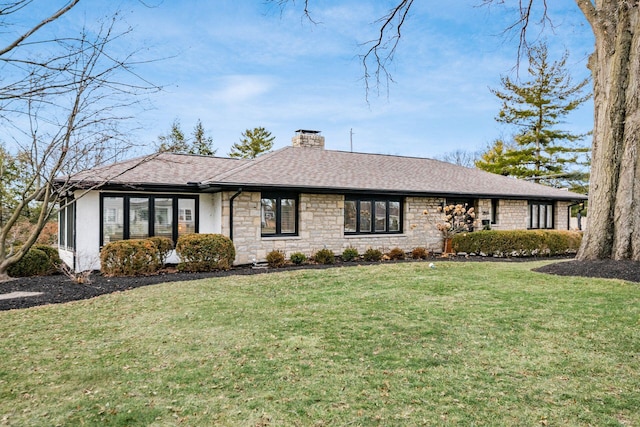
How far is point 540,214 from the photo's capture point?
19.2 metres

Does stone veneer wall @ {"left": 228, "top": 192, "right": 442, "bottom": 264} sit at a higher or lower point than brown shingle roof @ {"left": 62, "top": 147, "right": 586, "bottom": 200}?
lower

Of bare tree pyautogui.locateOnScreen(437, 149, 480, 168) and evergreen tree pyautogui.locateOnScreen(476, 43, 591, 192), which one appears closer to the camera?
evergreen tree pyautogui.locateOnScreen(476, 43, 591, 192)

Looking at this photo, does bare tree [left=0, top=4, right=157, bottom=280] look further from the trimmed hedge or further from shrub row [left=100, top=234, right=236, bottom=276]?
the trimmed hedge

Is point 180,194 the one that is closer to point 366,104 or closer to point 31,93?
point 366,104

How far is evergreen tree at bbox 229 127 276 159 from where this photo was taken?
3962cm

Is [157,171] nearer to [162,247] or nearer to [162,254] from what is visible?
[162,247]

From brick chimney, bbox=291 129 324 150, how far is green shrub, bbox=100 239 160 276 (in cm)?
950

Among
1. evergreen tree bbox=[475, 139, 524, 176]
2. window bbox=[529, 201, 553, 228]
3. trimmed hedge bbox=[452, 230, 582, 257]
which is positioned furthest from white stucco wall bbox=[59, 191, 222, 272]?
evergreen tree bbox=[475, 139, 524, 176]

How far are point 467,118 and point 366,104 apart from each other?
64.4ft

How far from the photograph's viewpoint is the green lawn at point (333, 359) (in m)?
3.34

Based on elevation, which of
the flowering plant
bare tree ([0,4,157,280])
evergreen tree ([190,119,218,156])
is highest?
evergreen tree ([190,119,218,156])

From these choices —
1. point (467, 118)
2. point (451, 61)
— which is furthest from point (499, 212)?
point (467, 118)

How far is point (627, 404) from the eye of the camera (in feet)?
11.3

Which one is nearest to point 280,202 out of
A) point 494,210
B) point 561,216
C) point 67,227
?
point 67,227
